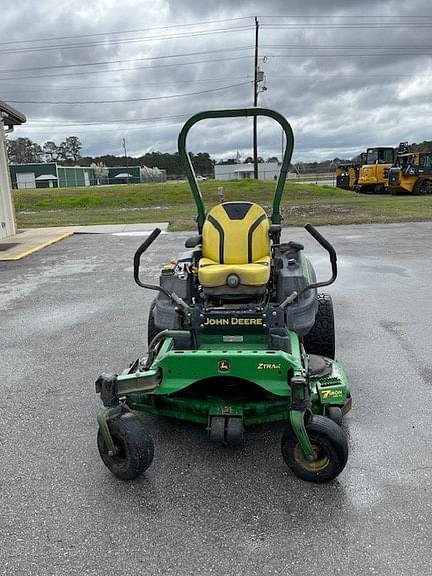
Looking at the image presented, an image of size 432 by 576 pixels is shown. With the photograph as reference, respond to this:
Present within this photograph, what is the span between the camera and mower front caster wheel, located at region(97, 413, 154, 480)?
259 centimetres

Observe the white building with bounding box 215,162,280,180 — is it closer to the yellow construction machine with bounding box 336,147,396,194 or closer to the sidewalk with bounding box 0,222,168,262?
the yellow construction machine with bounding box 336,147,396,194

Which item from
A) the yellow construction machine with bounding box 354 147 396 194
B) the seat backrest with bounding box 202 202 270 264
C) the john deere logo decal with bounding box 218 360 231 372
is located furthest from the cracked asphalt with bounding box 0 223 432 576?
the yellow construction machine with bounding box 354 147 396 194

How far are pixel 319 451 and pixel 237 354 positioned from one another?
595 mm

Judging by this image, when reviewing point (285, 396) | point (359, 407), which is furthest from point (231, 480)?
point (359, 407)

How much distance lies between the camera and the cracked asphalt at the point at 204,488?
2.20 metres

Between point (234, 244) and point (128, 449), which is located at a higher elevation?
point (234, 244)

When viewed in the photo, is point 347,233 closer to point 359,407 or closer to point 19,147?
point 359,407

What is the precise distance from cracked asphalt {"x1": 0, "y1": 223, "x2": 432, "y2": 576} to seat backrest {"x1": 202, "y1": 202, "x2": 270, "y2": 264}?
1.06 m

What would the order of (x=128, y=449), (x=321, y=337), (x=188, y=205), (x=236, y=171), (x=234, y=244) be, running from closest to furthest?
(x=128, y=449) < (x=234, y=244) < (x=321, y=337) < (x=188, y=205) < (x=236, y=171)

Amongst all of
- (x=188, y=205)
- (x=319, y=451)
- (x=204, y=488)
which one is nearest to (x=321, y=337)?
(x=319, y=451)

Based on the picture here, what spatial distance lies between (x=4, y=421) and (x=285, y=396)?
1.86 meters

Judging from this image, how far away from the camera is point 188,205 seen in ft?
76.6

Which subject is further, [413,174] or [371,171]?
[371,171]

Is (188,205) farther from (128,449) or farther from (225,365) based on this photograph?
(128,449)
